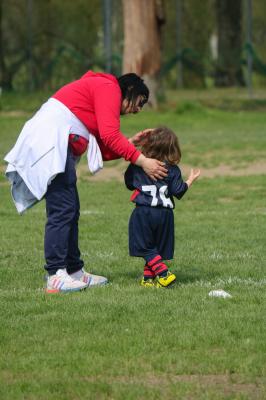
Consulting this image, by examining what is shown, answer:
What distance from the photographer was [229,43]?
3284 centimetres

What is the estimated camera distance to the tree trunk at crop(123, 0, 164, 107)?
78.0 feet

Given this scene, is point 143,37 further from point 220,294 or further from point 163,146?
point 220,294

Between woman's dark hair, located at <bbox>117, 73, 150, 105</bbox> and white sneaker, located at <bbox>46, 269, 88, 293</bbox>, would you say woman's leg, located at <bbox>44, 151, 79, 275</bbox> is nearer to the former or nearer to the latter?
white sneaker, located at <bbox>46, 269, 88, 293</bbox>

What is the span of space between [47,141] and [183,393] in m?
2.73

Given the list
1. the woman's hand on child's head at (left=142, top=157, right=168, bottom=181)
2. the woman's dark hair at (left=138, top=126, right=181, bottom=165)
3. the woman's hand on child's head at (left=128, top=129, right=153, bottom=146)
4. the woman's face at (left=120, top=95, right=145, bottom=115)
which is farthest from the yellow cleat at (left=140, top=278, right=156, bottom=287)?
the woman's face at (left=120, top=95, right=145, bottom=115)

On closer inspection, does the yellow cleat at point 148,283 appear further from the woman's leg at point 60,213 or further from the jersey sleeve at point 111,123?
the jersey sleeve at point 111,123

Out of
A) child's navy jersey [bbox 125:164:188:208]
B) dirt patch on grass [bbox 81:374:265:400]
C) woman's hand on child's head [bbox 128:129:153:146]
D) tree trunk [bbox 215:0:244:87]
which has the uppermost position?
woman's hand on child's head [bbox 128:129:153:146]

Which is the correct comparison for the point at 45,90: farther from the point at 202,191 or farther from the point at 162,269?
the point at 162,269

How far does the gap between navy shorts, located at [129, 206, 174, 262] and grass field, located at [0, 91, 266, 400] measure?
0.28m

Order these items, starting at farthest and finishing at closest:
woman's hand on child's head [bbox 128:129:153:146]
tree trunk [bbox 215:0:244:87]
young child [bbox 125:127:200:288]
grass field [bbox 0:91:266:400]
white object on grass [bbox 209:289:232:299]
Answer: tree trunk [bbox 215:0:244:87], woman's hand on child's head [bbox 128:129:153:146], young child [bbox 125:127:200:288], white object on grass [bbox 209:289:232:299], grass field [bbox 0:91:266:400]

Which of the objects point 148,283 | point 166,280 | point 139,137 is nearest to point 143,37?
point 139,137

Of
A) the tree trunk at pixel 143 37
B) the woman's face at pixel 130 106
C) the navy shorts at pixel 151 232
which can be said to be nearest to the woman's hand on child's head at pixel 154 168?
the navy shorts at pixel 151 232

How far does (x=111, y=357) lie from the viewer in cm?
569

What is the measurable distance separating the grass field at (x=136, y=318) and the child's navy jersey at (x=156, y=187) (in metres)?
0.62
